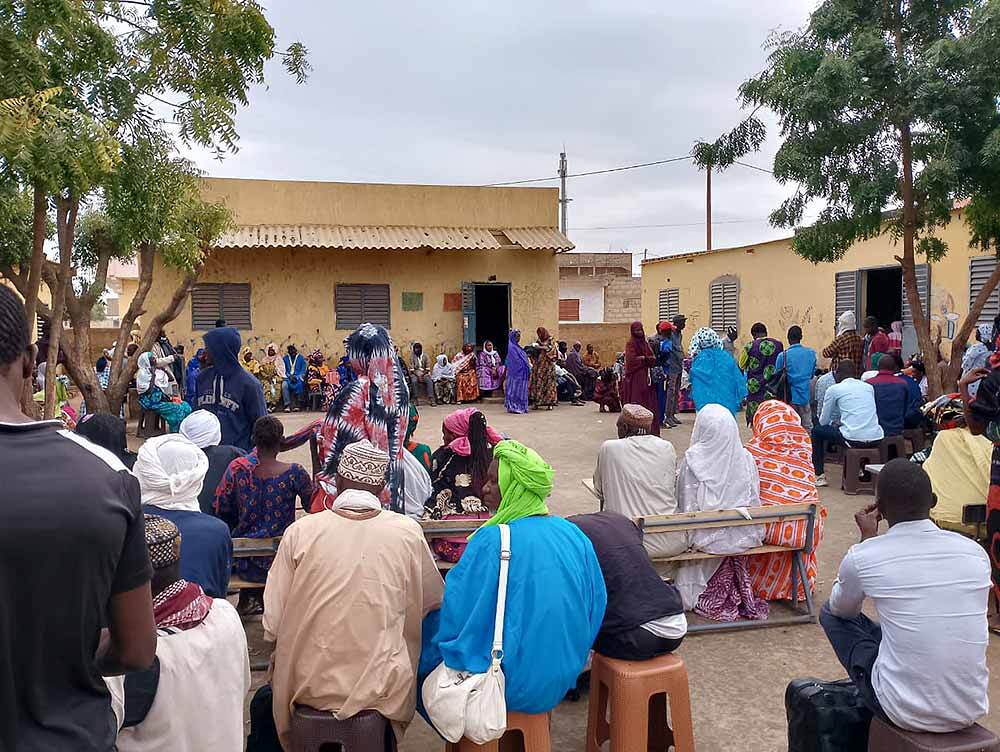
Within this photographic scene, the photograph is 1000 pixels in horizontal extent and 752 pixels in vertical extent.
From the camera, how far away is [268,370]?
15.5m

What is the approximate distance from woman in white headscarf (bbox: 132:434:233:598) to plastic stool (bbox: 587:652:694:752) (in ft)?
5.26

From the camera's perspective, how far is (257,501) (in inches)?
174

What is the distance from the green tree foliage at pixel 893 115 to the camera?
885 cm

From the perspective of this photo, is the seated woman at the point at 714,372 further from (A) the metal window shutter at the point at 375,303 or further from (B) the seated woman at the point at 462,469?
(A) the metal window shutter at the point at 375,303

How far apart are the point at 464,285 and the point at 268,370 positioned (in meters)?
4.53

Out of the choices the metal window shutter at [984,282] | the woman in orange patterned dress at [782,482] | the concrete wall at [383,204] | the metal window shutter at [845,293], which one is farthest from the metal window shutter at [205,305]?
the woman in orange patterned dress at [782,482]

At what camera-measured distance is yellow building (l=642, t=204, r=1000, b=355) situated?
41.3 ft

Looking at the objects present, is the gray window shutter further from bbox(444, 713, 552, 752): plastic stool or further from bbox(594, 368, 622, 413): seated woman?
bbox(444, 713, 552, 752): plastic stool

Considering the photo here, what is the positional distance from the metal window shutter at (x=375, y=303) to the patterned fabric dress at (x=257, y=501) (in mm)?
12857

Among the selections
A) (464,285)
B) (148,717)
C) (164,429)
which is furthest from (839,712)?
(464,285)

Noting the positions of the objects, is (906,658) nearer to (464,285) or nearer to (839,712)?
(839,712)

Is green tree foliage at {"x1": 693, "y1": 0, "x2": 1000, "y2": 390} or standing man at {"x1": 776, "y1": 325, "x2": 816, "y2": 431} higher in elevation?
green tree foliage at {"x1": 693, "y1": 0, "x2": 1000, "y2": 390}

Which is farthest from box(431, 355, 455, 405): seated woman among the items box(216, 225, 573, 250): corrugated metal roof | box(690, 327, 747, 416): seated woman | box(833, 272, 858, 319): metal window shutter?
box(833, 272, 858, 319): metal window shutter

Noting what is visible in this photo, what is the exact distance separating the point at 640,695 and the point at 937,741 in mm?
1008
